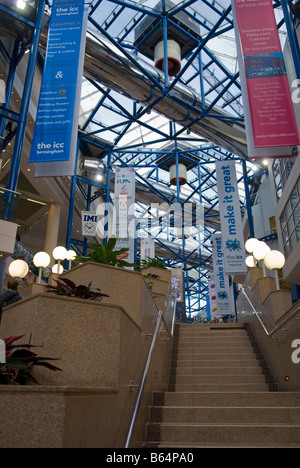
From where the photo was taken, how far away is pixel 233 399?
5637mm

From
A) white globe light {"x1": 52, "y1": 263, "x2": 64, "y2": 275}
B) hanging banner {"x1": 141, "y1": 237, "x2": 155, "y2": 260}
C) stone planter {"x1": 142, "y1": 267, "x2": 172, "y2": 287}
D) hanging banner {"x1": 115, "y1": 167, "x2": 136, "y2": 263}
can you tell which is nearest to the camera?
white globe light {"x1": 52, "y1": 263, "x2": 64, "y2": 275}

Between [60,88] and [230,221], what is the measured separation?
859cm

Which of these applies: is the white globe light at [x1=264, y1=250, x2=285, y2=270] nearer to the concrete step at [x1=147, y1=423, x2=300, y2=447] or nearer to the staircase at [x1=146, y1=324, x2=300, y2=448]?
the staircase at [x1=146, y1=324, x2=300, y2=448]

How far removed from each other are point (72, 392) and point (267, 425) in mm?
3114

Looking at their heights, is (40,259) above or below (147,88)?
below

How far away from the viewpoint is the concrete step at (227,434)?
4.63m

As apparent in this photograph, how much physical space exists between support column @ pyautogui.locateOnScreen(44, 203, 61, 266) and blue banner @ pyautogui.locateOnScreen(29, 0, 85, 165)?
10139 millimetres

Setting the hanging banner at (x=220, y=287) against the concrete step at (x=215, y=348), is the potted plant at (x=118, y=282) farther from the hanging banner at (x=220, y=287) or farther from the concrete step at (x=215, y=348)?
the hanging banner at (x=220, y=287)

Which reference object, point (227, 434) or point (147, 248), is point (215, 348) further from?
point (147, 248)

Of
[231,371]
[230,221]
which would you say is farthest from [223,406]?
[230,221]

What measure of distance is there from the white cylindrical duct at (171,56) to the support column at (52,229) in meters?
9.11

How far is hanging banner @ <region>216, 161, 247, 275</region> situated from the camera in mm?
14633

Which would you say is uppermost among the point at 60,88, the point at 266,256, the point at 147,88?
the point at 147,88

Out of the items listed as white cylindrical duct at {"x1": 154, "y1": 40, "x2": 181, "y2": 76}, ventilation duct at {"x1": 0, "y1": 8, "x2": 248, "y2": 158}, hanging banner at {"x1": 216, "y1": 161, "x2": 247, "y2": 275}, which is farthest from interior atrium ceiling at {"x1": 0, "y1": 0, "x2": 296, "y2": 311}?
hanging banner at {"x1": 216, "y1": 161, "x2": 247, "y2": 275}
